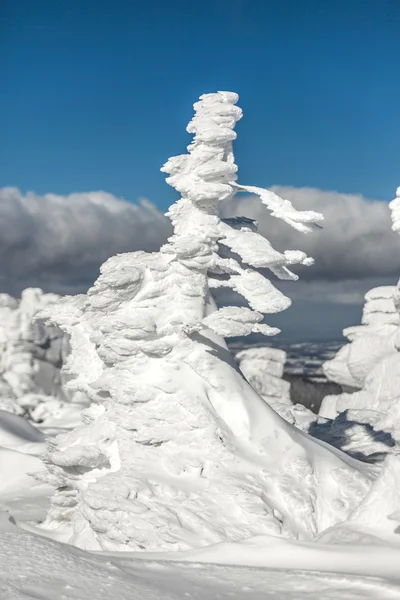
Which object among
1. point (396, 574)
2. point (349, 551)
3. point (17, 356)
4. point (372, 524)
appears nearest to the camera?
point (396, 574)

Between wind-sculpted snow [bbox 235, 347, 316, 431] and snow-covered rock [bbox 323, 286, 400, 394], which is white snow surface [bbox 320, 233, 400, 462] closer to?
snow-covered rock [bbox 323, 286, 400, 394]

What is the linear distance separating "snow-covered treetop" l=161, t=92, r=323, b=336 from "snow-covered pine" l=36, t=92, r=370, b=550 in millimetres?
Result: 22

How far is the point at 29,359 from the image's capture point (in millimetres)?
22578

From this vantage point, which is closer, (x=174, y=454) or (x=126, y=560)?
(x=126, y=560)

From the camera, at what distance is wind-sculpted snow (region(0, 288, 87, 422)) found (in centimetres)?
2166

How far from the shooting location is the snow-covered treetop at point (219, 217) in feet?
35.4

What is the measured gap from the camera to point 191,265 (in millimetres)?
10742

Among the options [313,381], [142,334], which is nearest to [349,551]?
[142,334]

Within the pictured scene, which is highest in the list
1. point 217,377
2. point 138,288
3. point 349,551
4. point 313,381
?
point 313,381

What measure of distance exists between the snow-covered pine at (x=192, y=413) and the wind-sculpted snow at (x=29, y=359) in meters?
10.4

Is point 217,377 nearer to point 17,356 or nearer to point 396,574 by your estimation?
point 396,574

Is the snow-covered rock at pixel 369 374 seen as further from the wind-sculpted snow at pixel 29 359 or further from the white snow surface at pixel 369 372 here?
the wind-sculpted snow at pixel 29 359

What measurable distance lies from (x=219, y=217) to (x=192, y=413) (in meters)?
3.19

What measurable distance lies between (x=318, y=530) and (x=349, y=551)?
370 cm
